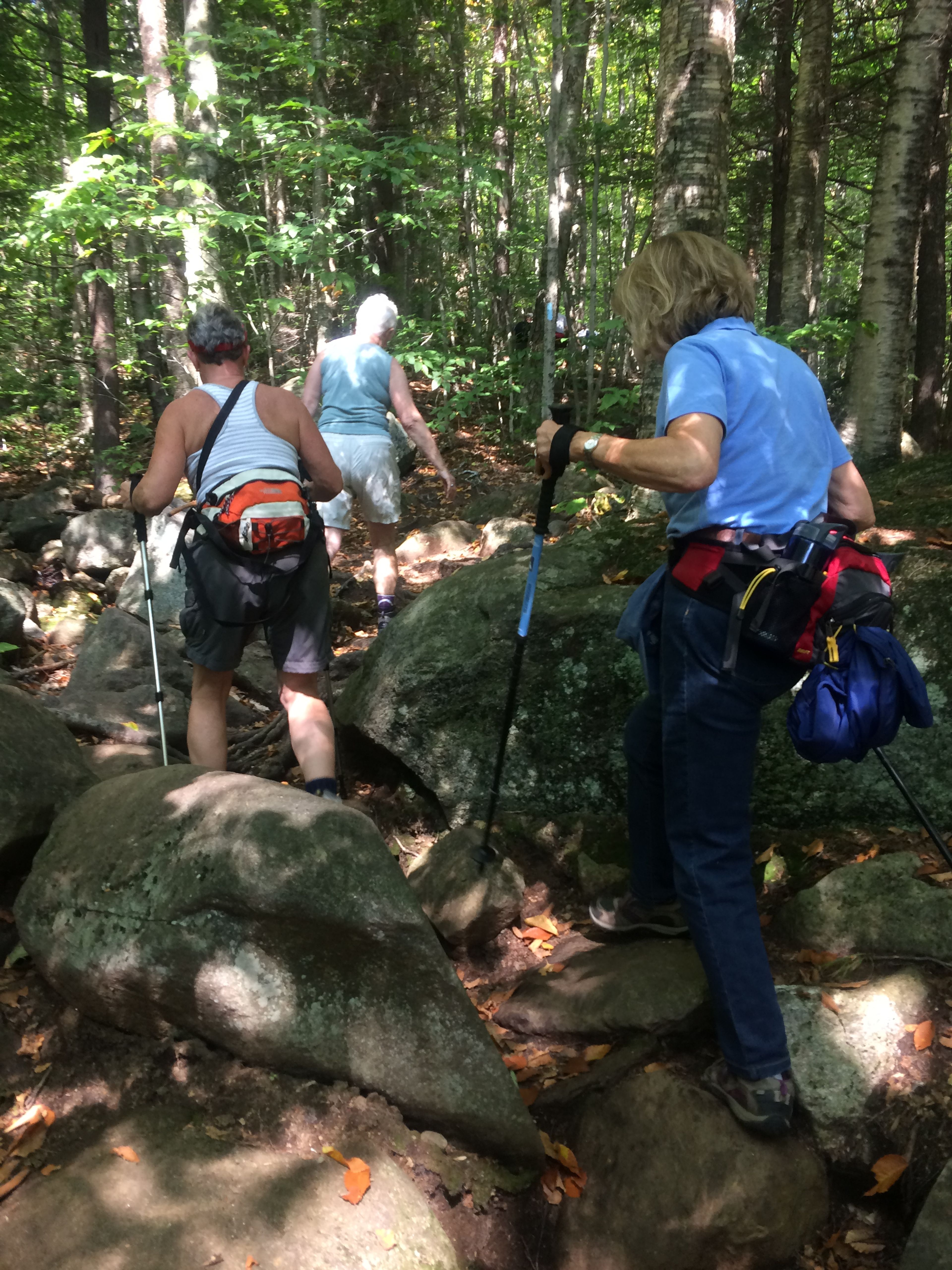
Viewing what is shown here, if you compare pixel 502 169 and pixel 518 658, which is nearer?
pixel 518 658

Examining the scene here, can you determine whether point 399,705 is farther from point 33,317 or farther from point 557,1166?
point 33,317

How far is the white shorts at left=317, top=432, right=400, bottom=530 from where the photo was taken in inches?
254

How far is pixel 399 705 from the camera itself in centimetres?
454

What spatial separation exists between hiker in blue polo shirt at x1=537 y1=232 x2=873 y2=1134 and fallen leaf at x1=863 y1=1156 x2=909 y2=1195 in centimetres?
33

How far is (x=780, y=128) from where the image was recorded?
1320cm

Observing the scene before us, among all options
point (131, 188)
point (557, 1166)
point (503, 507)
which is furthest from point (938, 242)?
point (557, 1166)

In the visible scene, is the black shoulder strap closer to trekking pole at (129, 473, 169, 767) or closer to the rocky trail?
trekking pole at (129, 473, 169, 767)

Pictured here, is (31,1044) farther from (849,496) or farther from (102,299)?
(102,299)

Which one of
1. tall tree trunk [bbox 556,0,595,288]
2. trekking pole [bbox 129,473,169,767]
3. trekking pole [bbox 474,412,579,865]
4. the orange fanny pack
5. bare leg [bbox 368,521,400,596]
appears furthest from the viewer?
tall tree trunk [bbox 556,0,595,288]

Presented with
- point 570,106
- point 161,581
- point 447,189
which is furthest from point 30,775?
point 570,106

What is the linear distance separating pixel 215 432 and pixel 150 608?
4.18 feet

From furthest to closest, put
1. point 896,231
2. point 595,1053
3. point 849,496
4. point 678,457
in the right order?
point 896,231, point 595,1053, point 849,496, point 678,457

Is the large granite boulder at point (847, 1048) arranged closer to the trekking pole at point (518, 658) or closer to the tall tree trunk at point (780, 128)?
the trekking pole at point (518, 658)

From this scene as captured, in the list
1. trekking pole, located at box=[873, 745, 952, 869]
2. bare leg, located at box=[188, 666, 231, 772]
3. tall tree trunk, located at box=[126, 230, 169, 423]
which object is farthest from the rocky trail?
tall tree trunk, located at box=[126, 230, 169, 423]
